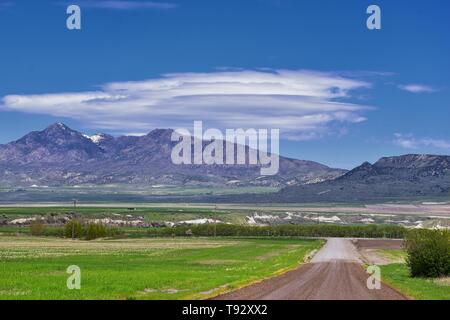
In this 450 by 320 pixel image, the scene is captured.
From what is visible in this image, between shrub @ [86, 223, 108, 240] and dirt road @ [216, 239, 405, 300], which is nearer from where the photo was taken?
dirt road @ [216, 239, 405, 300]

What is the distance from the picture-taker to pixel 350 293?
45.8 metres

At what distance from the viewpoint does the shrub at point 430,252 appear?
212 ft

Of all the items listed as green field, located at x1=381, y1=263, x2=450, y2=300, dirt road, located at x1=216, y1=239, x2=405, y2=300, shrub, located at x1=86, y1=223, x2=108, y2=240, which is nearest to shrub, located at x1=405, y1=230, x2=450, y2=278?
green field, located at x1=381, y1=263, x2=450, y2=300

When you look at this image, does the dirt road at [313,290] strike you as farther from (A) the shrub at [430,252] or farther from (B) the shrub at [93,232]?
(B) the shrub at [93,232]

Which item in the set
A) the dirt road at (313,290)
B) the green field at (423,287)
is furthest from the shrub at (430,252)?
the dirt road at (313,290)

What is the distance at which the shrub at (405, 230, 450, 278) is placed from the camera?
64750 mm

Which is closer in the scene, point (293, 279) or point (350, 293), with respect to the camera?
point (350, 293)

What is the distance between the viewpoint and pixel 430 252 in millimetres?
64812

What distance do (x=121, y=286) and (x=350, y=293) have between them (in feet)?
47.8

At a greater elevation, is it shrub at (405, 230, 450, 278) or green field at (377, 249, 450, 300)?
shrub at (405, 230, 450, 278)

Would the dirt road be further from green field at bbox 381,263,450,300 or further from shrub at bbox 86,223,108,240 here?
shrub at bbox 86,223,108,240
